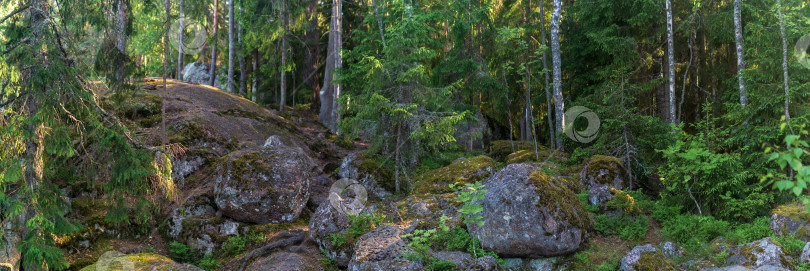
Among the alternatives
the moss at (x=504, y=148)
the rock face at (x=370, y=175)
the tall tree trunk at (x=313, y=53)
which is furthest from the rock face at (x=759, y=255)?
the tall tree trunk at (x=313, y=53)

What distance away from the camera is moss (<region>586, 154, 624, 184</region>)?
1164cm

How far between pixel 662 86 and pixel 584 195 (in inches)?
347

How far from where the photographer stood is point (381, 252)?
813 centimetres

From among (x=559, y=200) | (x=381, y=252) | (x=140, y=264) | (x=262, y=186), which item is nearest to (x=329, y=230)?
(x=381, y=252)

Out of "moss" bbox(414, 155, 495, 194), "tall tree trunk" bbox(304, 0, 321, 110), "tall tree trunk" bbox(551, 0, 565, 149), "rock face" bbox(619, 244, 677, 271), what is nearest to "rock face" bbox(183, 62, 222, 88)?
"tall tree trunk" bbox(304, 0, 321, 110)

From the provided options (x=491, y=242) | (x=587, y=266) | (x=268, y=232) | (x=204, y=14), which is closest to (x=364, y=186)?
(x=268, y=232)

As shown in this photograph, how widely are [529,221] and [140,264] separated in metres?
7.29

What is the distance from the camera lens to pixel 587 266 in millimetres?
8125

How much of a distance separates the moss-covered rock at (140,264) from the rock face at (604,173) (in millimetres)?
9431

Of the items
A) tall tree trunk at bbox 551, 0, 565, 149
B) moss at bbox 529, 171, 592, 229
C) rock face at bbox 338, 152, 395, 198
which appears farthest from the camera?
tall tree trunk at bbox 551, 0, 565, 149

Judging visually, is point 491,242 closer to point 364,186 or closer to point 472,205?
point 472,205

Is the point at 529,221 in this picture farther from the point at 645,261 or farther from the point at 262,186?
the point at 262,186

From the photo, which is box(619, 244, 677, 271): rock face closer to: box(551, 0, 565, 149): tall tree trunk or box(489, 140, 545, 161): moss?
box(551, 0, 565, 149): tall tree trunk

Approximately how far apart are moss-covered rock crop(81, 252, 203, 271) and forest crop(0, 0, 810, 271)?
2.2 inches
